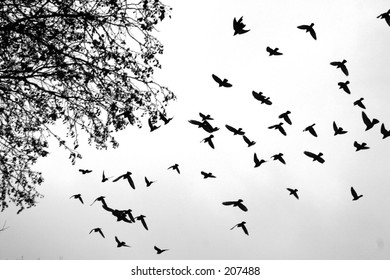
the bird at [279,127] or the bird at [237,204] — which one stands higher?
the bird at [279,127]

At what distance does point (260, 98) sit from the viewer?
705cm

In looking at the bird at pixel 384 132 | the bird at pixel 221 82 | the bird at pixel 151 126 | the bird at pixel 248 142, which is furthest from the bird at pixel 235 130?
the bird at pixel 384 132

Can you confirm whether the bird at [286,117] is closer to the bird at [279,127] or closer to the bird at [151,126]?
the bird at [279,127]

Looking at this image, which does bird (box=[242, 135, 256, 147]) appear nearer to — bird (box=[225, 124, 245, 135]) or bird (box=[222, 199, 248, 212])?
bird (box=[225, 124, 245, 135])

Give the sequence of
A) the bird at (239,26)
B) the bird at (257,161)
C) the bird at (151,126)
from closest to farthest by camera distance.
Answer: the bird at (239,26) → the bird at (257,161) → the bird at (151,126)

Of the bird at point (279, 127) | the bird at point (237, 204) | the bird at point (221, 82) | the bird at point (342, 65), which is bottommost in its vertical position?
the bird at point (237, 204)

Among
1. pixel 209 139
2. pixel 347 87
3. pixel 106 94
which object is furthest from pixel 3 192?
pixel 347 87

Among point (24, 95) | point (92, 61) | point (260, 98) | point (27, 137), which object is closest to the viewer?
point (260, 98)

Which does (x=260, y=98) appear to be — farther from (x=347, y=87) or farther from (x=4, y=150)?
(x=4, y=150)

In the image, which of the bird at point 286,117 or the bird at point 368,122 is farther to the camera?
the bird at point 286,117

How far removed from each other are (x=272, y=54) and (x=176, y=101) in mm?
2884

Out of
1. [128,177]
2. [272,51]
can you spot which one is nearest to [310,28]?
[272,51]

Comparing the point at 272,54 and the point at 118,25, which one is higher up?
the point at 118,25

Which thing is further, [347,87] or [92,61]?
[92,61]
